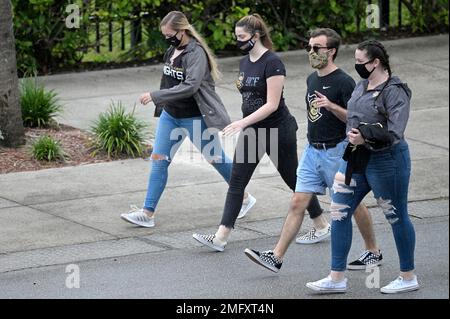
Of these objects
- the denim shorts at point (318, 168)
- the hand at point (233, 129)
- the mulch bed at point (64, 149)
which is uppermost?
the hand at point (233, 129)

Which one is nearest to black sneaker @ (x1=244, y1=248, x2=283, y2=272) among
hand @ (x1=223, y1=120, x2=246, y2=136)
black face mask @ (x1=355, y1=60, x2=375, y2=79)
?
hand @ (x1=223, y1=120, x2=246, y2=136)

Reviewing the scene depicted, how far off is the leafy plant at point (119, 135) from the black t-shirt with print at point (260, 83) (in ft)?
10.5

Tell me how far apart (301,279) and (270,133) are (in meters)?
1.22

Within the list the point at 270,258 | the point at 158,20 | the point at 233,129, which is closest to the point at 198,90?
the point at 233,129

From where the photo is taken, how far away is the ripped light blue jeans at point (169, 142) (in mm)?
8922

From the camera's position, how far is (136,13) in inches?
610

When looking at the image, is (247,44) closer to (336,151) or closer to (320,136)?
(320,136)

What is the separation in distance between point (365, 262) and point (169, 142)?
6.49 feet

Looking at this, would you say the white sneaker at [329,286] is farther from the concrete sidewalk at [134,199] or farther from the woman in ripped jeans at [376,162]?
the concrete sidewalk at [134,199]

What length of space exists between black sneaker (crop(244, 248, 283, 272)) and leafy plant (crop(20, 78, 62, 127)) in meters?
5.17

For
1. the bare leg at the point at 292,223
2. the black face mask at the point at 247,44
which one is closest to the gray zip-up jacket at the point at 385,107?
the bare leg at the point at 292,223

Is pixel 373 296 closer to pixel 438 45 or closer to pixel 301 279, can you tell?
pixel 301 279

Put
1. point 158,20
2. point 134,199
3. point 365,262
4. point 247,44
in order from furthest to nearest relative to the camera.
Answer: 1. point 158,20
2. point 134,199
3. point 247,44
4. point 365,262

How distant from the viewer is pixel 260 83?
8.17m
